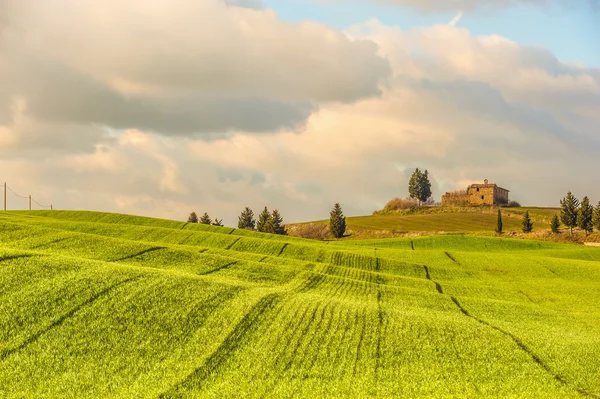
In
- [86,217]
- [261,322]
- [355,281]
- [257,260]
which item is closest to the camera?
[261,322]

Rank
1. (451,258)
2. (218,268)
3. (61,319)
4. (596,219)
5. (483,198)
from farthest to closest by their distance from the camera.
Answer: (483,198), (596,219), (451,258), (218,268), (61,319)

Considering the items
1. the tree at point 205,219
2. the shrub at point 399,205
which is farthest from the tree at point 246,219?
the shrub at point 399,205

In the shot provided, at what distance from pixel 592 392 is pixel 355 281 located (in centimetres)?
2317

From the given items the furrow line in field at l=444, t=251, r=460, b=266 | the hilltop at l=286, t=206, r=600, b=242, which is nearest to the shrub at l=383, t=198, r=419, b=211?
the hilltop at l=286, t=206, r=600, b=242

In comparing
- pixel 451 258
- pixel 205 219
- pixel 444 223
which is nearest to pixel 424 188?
pixel 444 223

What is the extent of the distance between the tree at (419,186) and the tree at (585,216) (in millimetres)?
84216

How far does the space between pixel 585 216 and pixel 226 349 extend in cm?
10701

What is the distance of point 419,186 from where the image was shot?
197 meters

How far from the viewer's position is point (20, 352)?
20.0 metres

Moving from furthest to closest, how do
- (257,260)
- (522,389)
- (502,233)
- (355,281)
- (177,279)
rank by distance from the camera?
(502,233), (257,260), (355,281), (177,279), (522,389)

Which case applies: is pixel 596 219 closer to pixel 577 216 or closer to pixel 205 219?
pixel 577 216

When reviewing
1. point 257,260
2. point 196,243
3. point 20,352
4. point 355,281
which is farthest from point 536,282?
point 20,352

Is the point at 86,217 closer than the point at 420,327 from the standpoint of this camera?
No

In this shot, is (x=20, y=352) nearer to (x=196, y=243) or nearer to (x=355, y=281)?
(x=355, y=281)
